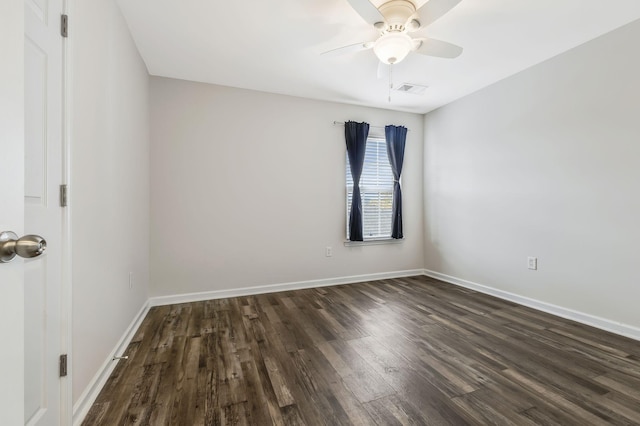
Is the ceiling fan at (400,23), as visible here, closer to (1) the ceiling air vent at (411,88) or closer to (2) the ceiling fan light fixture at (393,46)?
(2) the ceiling fan light fixture at (393,46)

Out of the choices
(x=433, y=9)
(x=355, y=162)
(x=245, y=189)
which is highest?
(x=433, y=9)

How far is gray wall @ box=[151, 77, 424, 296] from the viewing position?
3102 mm

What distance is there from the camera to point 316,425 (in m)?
1.35

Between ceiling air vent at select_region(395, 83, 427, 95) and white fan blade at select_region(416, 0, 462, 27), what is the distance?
143 cm

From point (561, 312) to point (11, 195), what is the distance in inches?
153

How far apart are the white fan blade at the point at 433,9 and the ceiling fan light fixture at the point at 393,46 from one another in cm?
14

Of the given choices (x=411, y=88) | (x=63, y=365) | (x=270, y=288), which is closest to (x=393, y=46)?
(x=411, y=88)

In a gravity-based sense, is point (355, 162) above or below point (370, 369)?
above

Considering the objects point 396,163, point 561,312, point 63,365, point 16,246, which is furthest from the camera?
point 396,163

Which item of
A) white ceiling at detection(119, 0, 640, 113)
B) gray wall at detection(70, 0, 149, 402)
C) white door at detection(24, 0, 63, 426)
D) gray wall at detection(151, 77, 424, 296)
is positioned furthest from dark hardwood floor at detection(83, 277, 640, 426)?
white ceiling at detection(119, 0, 640, 113)

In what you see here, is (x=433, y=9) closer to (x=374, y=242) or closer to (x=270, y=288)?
(x=374, y=242)

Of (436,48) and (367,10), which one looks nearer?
(367,10)

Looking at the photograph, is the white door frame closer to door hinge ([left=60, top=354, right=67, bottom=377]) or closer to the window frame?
door hinge ([left=60, top=354, right=67, bottom=377])

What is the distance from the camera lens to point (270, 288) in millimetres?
3502
